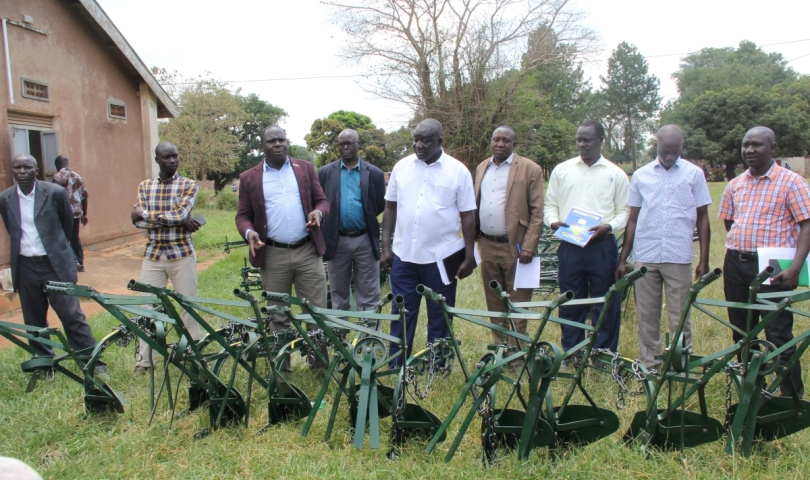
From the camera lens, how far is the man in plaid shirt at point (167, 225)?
14.9 ft

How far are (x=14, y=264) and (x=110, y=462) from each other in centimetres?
245

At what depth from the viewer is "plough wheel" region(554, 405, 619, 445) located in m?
2.76

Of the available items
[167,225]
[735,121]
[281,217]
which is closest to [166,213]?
[167,225]

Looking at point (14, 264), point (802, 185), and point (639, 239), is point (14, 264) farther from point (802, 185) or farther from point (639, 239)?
point (802, 185)

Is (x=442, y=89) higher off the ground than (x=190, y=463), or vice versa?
(x=442, y=89)

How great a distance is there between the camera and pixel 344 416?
346 cm

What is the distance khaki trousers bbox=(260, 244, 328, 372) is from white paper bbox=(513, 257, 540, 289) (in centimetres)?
152

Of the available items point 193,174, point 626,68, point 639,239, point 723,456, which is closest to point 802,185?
point 639,239

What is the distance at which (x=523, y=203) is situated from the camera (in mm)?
4410

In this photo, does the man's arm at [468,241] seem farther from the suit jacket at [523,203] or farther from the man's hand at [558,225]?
the man's hand at [558,225]

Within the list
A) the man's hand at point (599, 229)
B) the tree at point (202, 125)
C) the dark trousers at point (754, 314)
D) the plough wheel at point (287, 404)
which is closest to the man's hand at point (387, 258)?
the plough wheel at point (287, 404)

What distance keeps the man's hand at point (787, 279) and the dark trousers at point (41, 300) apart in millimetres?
4963

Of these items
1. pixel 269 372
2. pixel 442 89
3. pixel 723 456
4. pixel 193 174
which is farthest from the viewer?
pixel 193 174

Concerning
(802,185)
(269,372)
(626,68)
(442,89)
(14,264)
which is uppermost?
(626,68)
